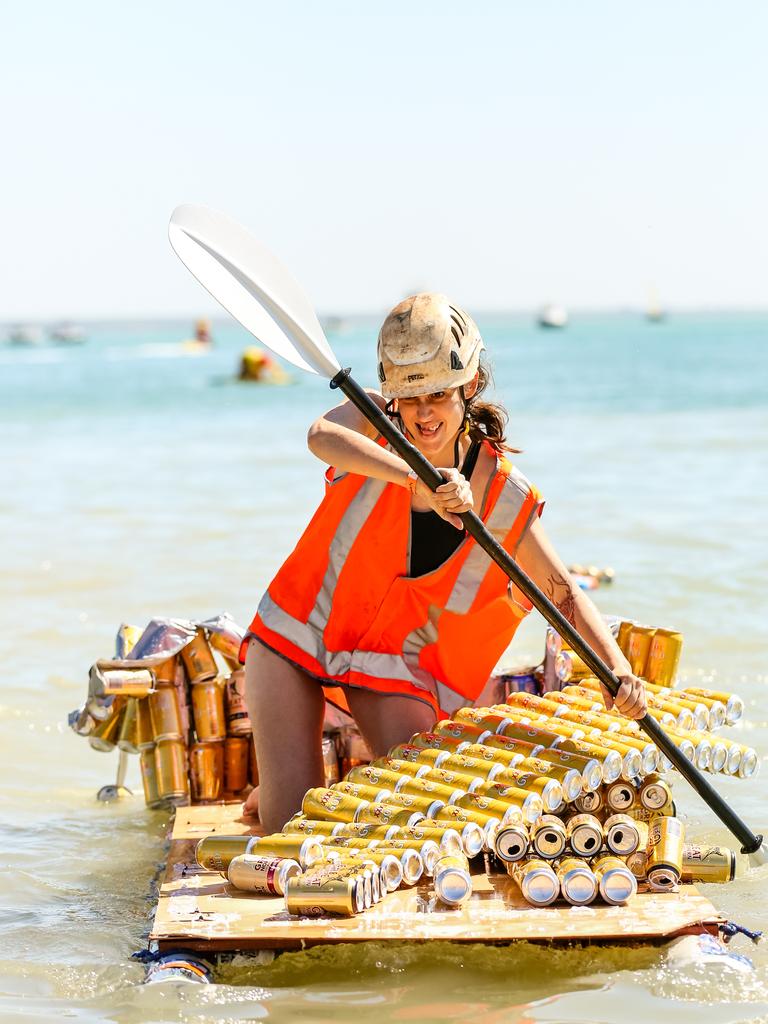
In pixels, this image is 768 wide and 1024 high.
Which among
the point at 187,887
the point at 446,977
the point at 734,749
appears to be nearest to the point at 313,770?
the point at 187,887

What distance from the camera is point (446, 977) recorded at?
352 centimetres

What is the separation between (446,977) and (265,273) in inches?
75.8

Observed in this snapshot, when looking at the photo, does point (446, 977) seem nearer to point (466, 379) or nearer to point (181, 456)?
point (466, 379)

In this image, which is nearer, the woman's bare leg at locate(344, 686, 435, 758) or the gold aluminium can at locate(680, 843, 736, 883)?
the gold aluminium can at locate(680, 843, 736, 883)

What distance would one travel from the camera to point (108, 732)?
5.00 metres

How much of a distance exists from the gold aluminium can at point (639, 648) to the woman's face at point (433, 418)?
0.95 metres

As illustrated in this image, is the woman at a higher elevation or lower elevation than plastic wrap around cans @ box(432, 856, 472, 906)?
→ higher

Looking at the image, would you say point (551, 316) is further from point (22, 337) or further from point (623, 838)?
point (623, 838)

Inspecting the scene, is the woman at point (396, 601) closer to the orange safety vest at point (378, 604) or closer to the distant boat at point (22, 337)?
the orange safety vest at point (378, 604)

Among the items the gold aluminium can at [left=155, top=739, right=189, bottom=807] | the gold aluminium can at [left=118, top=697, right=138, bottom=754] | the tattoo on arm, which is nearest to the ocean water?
the gold aluminium can at [left=155, top=739, right=189, bottom=807]

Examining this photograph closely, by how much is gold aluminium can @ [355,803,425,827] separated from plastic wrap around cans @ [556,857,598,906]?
1.26 feet

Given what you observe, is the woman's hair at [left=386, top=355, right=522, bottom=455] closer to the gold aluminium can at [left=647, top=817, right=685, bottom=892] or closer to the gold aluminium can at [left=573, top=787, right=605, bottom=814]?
the gold aluminium can at [left=573, top=787, right=605, bottom=814]

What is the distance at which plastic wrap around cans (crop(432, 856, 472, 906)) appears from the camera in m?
3.52

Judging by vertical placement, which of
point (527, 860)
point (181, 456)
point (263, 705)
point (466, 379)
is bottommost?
point (527, 860)
